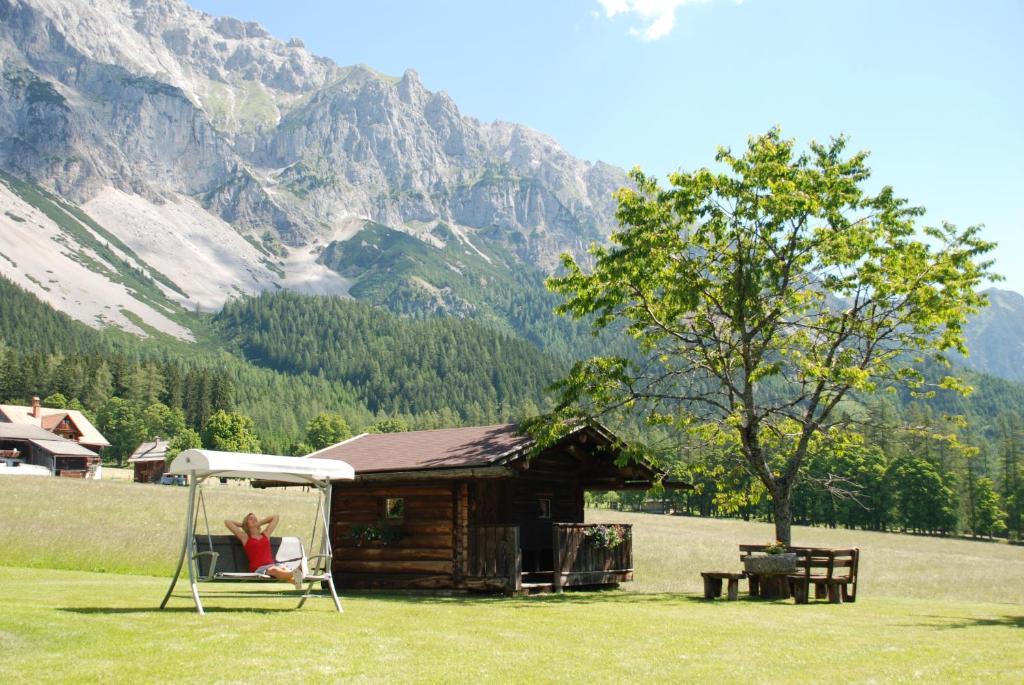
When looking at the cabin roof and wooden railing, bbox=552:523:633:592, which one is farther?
the cabin roof

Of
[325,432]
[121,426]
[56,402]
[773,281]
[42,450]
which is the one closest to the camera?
[773,281]

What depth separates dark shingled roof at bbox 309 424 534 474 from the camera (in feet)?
72.8

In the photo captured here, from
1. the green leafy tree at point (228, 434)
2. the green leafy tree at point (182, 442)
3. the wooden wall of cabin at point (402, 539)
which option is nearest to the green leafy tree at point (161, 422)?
the green leafy tree at point (228, 434)

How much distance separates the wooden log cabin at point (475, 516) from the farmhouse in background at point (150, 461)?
9261cm

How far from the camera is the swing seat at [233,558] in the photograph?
15156 mm

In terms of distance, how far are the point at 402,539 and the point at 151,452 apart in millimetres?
103380

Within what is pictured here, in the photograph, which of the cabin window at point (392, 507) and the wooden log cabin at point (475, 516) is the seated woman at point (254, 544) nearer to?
the wooden log cabin at point (475, 516)

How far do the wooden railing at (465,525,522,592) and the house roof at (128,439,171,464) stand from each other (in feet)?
334

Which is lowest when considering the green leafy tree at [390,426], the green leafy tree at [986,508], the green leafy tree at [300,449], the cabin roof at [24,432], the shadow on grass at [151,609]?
the green leafy tree at [986,508]

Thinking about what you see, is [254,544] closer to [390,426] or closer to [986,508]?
[986,508]

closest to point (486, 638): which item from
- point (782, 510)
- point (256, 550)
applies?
point (256, 550)

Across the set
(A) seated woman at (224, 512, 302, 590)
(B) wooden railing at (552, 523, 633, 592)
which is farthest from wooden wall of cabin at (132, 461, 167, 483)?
(A) seated woman at (224, 512, 302, 590)

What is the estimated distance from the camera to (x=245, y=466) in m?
15.1

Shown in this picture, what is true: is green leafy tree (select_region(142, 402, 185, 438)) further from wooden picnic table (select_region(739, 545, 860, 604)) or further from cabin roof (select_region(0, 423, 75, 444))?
wooden picnic table (select_region(739, 545, 860, 604))
